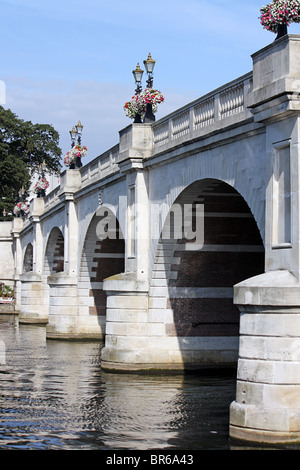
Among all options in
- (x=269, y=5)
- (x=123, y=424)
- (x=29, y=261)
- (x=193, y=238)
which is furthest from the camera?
(x=29, y=261)

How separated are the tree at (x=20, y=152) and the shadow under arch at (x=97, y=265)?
37375mm

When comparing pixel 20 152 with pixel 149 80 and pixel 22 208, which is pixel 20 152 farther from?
pixel 149 80

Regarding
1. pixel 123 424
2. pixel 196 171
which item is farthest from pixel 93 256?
pixel 123 424

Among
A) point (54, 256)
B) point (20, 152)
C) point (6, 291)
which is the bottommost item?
point (6, 291)

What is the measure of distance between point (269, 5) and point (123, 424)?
310 inches

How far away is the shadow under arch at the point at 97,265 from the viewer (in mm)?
33375

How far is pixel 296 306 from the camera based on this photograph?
42.7 feet

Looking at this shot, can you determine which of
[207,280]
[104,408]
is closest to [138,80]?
[207,280]

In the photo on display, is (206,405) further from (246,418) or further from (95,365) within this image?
(95,365)

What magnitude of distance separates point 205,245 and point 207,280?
133 centimetres

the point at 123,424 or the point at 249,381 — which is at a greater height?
the point at 249,381

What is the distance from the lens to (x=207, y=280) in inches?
937

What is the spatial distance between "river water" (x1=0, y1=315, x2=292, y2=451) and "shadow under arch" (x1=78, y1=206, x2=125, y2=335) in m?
7.23

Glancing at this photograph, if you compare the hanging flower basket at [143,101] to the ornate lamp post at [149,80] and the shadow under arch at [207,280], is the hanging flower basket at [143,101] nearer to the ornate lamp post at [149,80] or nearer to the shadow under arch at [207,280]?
the ornate lamp post at [149,80]
